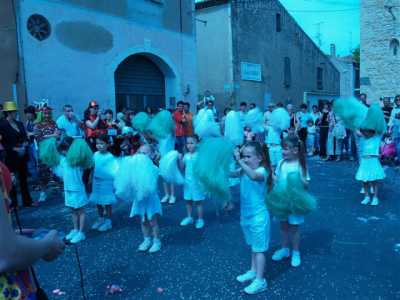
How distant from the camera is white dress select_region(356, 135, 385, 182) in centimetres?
595

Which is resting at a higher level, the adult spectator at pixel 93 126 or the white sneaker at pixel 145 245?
the adult spectator at pixel 93 126

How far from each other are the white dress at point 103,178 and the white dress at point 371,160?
391 cm

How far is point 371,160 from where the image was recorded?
602 centimetres

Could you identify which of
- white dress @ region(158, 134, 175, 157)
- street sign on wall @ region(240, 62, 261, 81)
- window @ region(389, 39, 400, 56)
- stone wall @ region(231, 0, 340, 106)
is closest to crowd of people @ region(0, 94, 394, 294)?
white dress @ region(158, 134, 175, 157)

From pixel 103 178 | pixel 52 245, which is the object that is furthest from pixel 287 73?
pixel 52 245

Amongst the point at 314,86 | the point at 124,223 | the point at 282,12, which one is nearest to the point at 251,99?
the point at 282,12

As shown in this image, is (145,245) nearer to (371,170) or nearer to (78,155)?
(78,155)

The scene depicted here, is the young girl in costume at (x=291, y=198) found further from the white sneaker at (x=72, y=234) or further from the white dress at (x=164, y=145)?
the white dress at (x=164, y=145)

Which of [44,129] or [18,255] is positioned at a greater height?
[44,129]

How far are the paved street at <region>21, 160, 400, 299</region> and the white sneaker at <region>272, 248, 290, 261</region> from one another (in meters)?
0.10

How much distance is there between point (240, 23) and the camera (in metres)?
18.7

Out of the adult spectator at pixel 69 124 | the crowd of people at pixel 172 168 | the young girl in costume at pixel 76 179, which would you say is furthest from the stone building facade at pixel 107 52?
the young girl in costume at pixel 76 179

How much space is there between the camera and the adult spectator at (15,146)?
6.24m

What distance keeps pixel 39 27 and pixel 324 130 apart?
8648 mm
